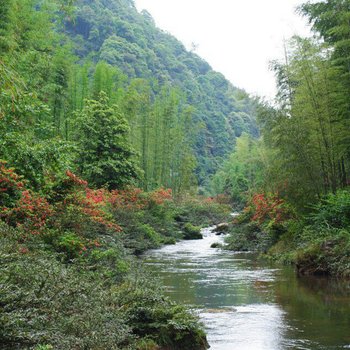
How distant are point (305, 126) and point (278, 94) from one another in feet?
12.5

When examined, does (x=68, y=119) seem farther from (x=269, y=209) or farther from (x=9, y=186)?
(x=9, y=186)

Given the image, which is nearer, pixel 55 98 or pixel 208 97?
pixel 55 98

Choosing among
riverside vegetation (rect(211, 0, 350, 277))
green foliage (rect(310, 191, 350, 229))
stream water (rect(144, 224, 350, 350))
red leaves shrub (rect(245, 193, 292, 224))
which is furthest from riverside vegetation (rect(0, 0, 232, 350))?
green foliage (rect(310, 191, 350, 229))

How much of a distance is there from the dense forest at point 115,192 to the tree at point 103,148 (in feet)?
0.19

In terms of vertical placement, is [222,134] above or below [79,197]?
above

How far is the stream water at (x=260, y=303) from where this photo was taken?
597 cm

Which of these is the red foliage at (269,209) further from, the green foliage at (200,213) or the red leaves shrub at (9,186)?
the green foliage at (200,213)

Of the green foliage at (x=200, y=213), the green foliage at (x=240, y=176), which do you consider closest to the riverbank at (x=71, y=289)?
the green foliage at (x=200, y=213)

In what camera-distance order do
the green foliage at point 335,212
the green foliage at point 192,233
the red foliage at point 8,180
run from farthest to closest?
the green foliage at point 192,233, the green foliage at point 335,212, the red foliage at point 8,180

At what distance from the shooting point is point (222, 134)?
80.8m

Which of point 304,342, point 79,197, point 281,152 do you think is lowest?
point 304,342

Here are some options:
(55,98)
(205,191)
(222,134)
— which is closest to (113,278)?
(55,98)

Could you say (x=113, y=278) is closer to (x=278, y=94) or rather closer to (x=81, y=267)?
(x=81, y=267)

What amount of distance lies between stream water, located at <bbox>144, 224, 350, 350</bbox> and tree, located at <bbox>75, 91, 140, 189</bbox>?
631 cm
